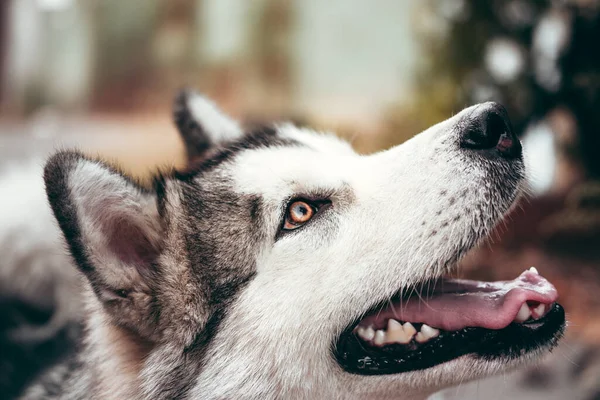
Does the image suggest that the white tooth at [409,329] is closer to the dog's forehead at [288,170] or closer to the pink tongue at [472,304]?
the pink tongue at [472,304]

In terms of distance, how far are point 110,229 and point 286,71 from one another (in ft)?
21.3

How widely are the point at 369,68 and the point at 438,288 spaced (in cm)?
605

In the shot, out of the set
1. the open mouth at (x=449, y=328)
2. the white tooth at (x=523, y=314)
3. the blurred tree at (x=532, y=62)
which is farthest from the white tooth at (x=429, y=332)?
the blurred tree at (x=532, y=62)

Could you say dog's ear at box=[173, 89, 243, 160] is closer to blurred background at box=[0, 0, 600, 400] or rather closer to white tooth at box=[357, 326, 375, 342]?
white tooth at box=[357, 326, 375, 342]

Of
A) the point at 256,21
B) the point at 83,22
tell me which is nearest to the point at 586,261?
the point at 256,21

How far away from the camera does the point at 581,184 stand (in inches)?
226

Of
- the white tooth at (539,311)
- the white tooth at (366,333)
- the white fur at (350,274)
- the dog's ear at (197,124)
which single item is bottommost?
the white tooth at (539,311)

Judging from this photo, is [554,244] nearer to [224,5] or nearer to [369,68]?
[369,68]

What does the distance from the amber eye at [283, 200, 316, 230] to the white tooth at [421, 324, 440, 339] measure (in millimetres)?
629

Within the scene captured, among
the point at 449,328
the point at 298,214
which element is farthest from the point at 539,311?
the point at 298,214

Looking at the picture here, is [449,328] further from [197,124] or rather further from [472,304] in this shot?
[197,124]

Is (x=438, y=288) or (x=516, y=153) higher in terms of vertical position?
(x=516, y=153)

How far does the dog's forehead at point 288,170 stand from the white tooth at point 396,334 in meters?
0.61

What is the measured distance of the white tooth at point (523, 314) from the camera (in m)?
2.13
